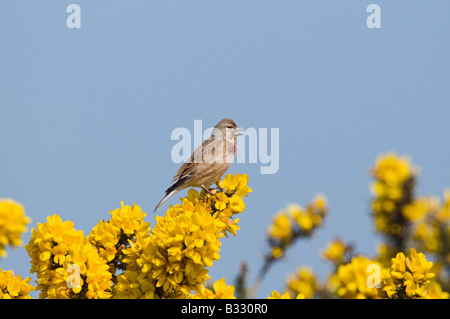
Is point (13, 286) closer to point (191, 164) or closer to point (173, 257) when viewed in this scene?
point (173, 257)

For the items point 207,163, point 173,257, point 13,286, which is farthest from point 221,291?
point 207,163

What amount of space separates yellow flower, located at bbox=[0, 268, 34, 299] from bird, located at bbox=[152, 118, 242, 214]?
1658 mm

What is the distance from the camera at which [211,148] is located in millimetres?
6402

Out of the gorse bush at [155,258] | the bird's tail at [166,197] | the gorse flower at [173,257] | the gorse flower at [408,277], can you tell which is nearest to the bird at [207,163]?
the bird's tail at [166,197]

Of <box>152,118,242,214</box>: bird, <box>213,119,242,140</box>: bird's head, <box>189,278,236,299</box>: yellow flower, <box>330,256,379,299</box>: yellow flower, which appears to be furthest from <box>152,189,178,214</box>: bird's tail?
<box>189,278,236,299</box>: yellow flower

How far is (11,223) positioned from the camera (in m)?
3.86

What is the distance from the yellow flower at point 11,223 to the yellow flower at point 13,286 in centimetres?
35

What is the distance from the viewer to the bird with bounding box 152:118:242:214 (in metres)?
5.95

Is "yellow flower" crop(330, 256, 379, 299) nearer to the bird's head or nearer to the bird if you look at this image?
the bird

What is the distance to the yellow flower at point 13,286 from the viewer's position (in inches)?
161

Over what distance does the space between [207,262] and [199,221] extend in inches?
9.2
